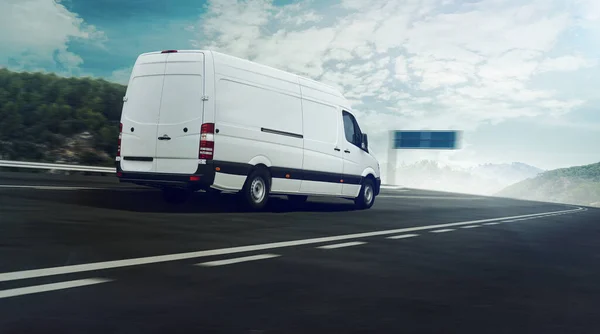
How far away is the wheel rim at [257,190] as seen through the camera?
51.6 ft

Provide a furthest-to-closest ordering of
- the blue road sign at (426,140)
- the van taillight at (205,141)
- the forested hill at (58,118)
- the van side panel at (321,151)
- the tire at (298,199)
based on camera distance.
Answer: the blue road sign at (426,140) → the forested hill at (58,118) → the tire at (298,199) → the van side panel at (321,151) → the van taillight at (205,141)

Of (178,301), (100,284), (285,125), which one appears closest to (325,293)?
(178,301)

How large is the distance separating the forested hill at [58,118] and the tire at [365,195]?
26.3 metres

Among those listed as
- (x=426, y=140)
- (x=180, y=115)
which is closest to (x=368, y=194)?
(x=180, y=115)

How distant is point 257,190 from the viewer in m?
15.9

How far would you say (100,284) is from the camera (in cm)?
662

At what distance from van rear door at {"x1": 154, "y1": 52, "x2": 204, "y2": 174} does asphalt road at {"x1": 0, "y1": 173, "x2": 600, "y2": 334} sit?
3.20 ft

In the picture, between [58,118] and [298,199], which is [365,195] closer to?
[298,199]

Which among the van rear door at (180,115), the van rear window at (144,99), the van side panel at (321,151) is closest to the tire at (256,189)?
the van side panel at (321,151)

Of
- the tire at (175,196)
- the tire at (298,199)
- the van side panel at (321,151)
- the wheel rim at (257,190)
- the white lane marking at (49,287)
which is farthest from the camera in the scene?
the tire at (298,199)

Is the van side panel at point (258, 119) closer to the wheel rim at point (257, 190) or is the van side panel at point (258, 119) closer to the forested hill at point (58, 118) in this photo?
the wheel rim at point (257, 190)

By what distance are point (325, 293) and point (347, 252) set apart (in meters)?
3.36

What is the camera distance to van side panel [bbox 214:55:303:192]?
14.8m

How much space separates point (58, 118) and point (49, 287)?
4075 cm
